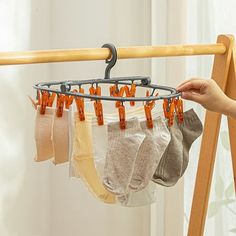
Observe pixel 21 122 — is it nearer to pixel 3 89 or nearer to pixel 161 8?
pixel 3 89

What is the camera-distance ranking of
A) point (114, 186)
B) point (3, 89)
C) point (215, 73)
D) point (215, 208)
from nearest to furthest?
1. point (114, 186)
2. point (215, 73)
3. point (3, 89)
4. point (215, 208)

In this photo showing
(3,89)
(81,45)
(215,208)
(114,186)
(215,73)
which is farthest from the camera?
(81,45)

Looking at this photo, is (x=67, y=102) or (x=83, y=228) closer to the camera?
(x=67, y=102)

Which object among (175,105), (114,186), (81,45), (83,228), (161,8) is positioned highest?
(161,8)

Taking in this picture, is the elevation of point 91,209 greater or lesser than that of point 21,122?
lesser

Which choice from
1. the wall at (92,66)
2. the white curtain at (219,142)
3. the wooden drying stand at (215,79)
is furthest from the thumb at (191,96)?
the wall at (92,66)

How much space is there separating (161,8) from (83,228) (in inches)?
31.9

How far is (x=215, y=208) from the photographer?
175 cm

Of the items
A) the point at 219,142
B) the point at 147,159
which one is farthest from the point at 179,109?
the point at 219,142

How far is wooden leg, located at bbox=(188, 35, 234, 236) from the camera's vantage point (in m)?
1.34

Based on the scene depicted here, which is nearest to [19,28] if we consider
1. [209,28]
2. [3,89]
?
[3,89]

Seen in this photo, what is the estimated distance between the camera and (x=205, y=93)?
1144 millimetres

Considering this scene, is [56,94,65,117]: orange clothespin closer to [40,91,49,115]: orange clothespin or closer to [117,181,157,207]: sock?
[40,91,49,115]: orange clothespin

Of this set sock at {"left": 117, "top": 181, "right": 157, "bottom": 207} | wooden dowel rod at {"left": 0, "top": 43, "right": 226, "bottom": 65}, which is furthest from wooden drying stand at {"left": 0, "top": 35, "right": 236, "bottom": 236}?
sock at {"left": 117, "top": 181, "right": 157, "bottom": 207}
